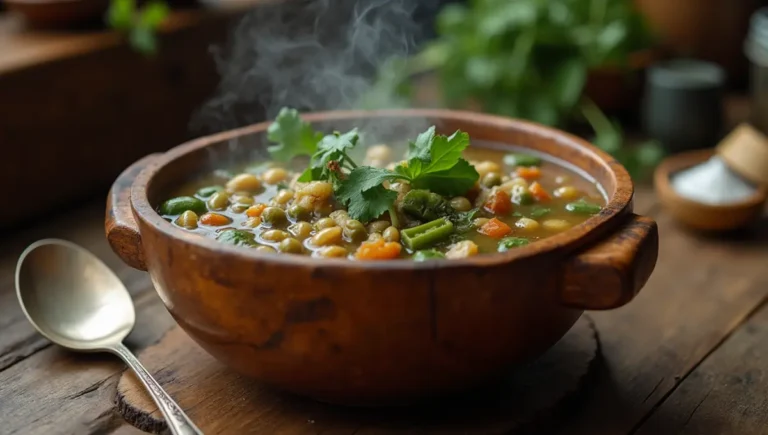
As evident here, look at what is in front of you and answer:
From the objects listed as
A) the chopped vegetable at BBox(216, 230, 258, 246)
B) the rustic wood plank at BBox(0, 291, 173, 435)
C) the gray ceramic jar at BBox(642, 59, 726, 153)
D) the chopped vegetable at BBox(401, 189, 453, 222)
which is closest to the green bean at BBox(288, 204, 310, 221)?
the chopped vegetable at BBox(216, 230, 258, 246)

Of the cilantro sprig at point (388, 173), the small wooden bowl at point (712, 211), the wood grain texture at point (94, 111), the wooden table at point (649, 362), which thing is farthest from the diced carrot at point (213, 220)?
the small wooden bowl at point (712, 211)

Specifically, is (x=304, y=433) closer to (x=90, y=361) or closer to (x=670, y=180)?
(x=90, y=361)

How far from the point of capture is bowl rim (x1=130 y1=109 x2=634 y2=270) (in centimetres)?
149

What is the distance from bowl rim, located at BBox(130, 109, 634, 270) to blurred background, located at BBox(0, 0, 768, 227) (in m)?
1.05

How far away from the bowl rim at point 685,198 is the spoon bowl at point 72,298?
180 centimetres

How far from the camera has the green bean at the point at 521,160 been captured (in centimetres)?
226

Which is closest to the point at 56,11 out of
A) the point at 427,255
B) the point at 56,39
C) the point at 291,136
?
the point at 56,39

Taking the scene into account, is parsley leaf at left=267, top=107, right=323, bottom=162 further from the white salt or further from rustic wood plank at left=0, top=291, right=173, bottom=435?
the white salt

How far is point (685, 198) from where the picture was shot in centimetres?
287

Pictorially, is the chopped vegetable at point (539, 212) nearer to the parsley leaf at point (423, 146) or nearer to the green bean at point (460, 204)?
the green bean at point (460, 204)

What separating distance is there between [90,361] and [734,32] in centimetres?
349

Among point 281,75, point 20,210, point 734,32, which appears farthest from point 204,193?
point 734,32

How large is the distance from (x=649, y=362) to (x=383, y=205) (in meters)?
0.80

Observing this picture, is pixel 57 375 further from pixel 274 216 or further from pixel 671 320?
pixel 671 320
